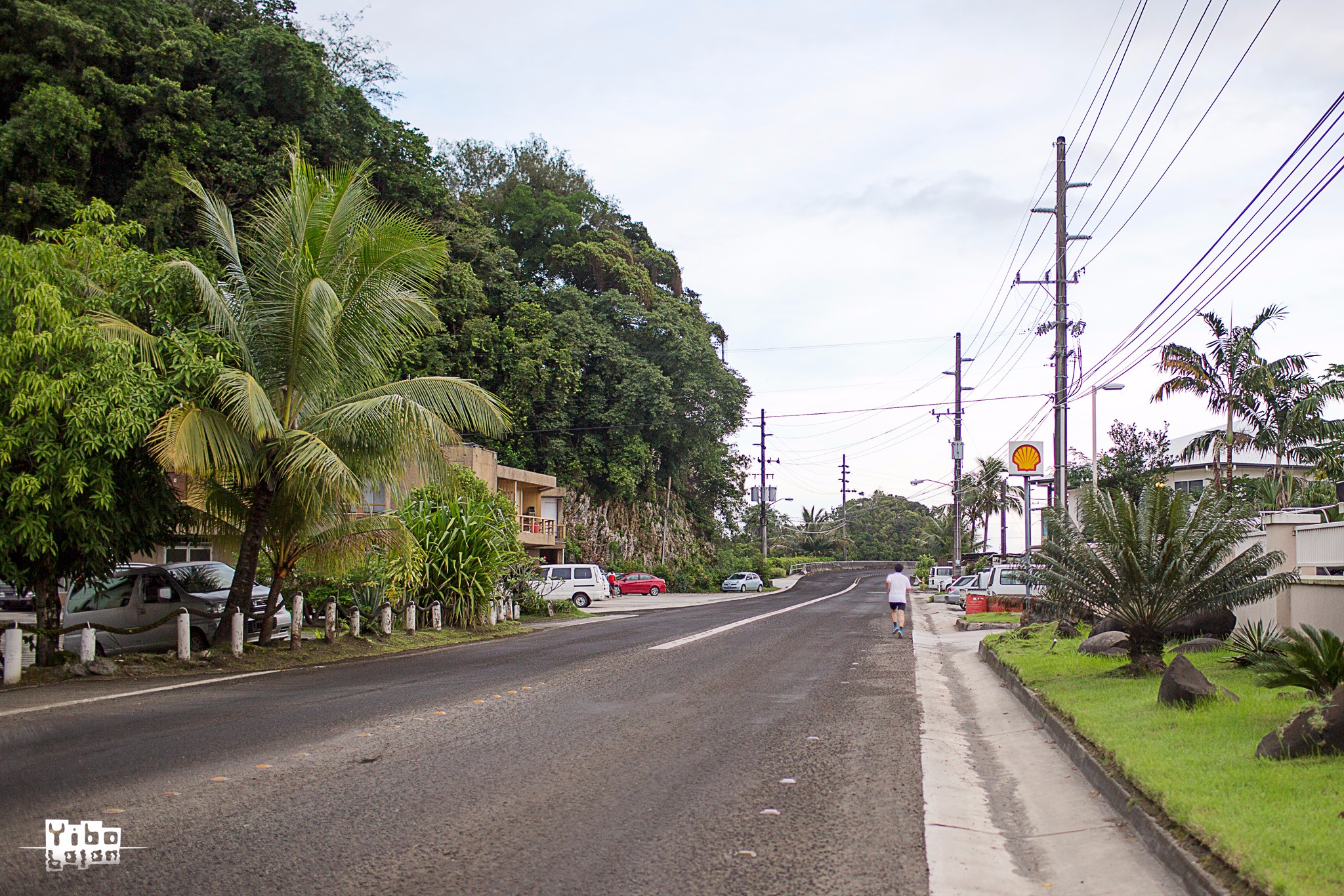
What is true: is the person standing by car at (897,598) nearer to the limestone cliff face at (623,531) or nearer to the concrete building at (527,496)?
the concrete building at (527,496)

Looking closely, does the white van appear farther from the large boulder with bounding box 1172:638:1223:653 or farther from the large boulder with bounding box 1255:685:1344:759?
the large boulder with bounding box 1255:685:1344:759

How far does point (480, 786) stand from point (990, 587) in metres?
28.1

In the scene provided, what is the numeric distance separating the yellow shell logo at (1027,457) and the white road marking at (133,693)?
66.5 ft

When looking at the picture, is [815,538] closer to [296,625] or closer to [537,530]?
[537,530]

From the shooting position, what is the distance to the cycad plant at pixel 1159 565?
454 inches

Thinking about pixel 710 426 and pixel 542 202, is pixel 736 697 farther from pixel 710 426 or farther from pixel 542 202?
pixel 542 202

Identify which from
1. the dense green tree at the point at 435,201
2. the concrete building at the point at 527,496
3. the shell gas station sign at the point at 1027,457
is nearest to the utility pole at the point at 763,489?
the dense green tree at the point at 435,201

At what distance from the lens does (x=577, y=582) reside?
3916cm

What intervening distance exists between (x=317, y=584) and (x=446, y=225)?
25789mm

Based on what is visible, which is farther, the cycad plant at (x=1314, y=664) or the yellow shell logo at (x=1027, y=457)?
the yellow shell logo at (x=1027, y=457)

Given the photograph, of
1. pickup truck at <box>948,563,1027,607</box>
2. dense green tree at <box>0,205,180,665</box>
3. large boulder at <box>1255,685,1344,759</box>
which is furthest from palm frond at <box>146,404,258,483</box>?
pickup truck at <box>948,563,1027,607</box>

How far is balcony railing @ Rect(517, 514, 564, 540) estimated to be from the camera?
139ft

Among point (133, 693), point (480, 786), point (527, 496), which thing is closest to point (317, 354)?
point (133, 693)

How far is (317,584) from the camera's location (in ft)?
71.2
